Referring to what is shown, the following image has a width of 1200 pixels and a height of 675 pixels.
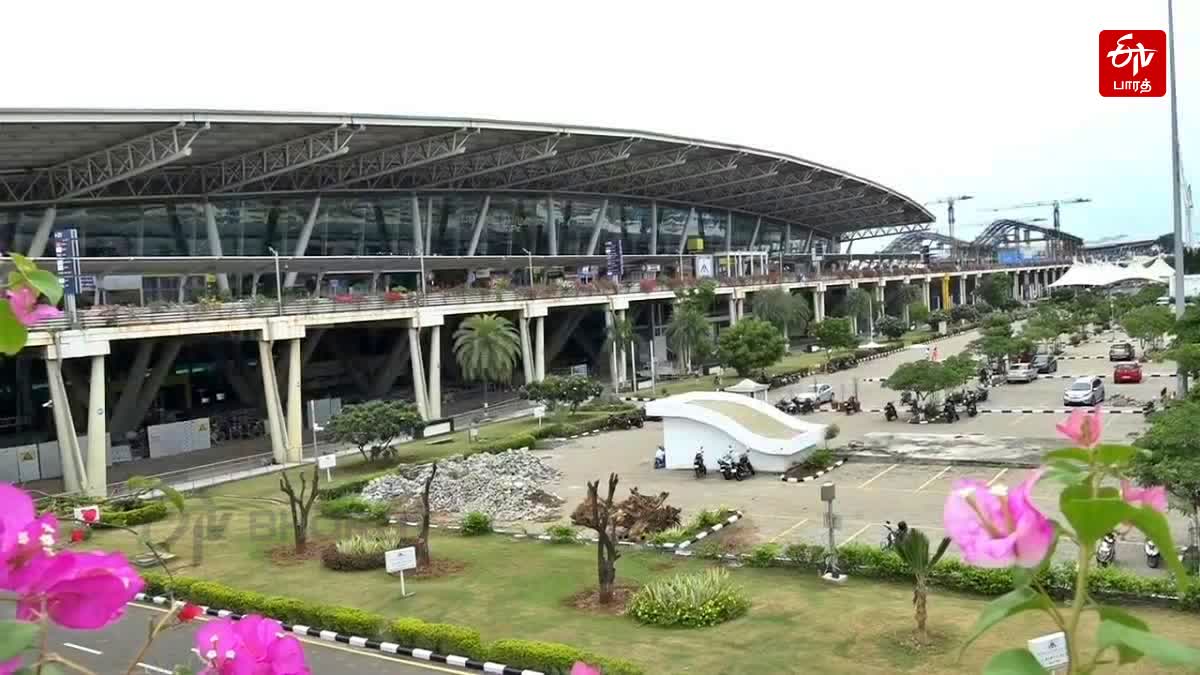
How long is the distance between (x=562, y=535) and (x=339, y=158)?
111 feet

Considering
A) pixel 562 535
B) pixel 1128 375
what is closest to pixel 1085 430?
pixel 562 535

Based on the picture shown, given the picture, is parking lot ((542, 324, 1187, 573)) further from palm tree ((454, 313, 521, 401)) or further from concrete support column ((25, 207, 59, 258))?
concrete support column ((25, 207, 59, 258))

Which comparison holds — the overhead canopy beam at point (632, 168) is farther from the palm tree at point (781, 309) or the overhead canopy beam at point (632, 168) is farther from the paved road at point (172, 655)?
the paved road at point (172, 655)

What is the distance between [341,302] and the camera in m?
40.7


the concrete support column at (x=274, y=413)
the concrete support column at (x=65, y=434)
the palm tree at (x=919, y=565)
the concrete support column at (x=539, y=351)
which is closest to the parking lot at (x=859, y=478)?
the palm tree at (x=919, y=565)

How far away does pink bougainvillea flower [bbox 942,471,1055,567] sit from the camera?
1636 mm

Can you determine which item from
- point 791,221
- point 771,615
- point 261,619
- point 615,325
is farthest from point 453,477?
point 791,221

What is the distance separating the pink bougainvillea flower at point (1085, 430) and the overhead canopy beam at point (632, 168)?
61.6 m

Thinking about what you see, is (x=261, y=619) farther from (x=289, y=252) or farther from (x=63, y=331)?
(x=289, y=252)

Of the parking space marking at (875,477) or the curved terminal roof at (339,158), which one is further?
the curved terminal roof at (339,158)

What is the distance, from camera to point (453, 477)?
29969 mm

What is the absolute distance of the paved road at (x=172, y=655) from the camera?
15.7m

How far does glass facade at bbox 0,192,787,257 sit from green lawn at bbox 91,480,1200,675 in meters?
28.8

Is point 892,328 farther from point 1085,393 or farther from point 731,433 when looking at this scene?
point 731,433
